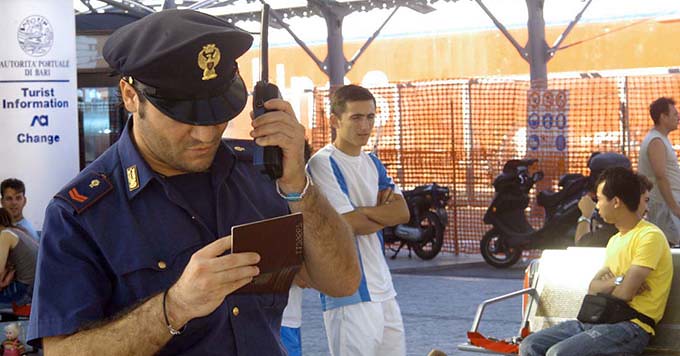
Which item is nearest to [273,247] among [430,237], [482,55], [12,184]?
[12,184]

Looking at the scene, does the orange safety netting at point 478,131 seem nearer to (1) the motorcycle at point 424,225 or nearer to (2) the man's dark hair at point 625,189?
(1) the motorcycle at point 424,225

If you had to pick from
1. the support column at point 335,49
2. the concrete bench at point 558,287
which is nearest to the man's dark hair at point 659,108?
the concrete bench at point 558,287

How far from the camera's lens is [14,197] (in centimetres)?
851

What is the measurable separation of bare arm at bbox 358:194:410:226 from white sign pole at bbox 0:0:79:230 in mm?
3593

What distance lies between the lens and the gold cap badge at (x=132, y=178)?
229 cm

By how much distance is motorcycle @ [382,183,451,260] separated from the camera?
14156 millimetres

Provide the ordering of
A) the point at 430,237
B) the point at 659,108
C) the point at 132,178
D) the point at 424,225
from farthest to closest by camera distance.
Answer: the point at 424,225
the point at 430,237
the point at 659,108
the point at 132,178

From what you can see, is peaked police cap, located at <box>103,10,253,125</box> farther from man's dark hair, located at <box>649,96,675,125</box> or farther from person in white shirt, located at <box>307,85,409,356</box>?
man's dark hair, located at <box>649,96,675,125</box>

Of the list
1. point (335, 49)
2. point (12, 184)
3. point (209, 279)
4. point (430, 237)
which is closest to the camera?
point (209, 279)

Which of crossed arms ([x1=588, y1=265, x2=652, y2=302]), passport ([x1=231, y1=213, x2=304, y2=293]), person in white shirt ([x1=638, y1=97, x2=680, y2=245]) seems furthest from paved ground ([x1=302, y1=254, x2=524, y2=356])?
passport ([x1=231, y1=213, x2=304, y2=293])

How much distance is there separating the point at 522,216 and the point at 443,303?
3167 millimetres

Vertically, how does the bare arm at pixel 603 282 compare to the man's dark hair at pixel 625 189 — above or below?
below

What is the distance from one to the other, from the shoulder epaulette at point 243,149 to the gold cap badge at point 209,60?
0.26 m

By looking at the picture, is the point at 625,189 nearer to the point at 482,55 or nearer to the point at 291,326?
the point at 291,326
